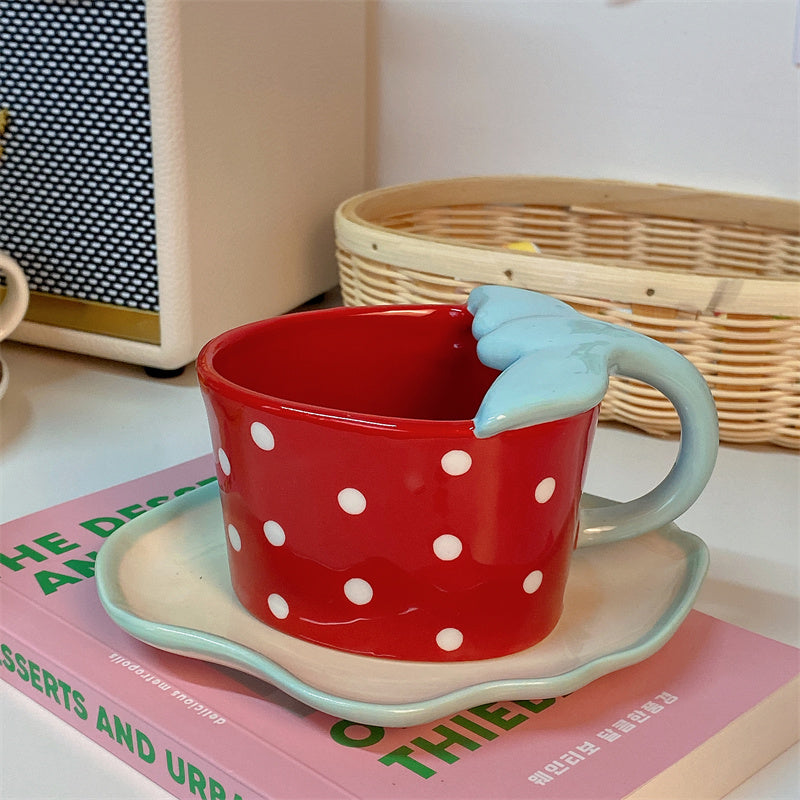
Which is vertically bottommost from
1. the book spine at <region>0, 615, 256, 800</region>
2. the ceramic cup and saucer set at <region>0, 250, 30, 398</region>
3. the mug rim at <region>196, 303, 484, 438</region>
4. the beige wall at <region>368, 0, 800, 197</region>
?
Answer: the book spine at <region>0, 615, 256, 800</region>

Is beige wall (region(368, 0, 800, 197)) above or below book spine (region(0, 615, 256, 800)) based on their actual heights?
above

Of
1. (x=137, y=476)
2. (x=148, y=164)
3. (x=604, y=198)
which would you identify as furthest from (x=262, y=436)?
(x=604, y=198)

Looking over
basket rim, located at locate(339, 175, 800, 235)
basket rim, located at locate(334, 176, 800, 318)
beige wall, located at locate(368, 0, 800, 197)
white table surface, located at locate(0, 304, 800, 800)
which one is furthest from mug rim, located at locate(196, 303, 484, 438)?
beige wall, located at locate(368, 0, 800, 197)

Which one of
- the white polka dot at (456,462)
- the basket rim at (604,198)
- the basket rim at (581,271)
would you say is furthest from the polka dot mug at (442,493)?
the basket rim at (604,198)

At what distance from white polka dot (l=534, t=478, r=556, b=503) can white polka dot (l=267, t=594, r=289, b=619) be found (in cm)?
9

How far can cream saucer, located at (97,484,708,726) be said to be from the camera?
→ 29 centimetres

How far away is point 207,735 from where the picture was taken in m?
0.29

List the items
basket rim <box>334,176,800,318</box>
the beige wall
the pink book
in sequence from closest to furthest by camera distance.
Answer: the pink book < basket rim <box>334,176,800,318</box> < the beige wall

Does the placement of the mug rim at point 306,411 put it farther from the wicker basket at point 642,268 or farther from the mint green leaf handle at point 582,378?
the wicker basket at point 642,268

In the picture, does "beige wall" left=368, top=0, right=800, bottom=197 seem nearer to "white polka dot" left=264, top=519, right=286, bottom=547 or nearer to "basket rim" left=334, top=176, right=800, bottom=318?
"basket rim" left=334, top=176, right=800, bottom=318

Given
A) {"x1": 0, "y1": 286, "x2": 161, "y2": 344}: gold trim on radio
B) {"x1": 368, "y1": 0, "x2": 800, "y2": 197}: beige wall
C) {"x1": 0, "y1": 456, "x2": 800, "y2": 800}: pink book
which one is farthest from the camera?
{"x1": 368, "y1": 0, "x2": 800, "y2": 197}: beige wall

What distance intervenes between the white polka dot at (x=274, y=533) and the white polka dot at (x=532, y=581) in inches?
2.9

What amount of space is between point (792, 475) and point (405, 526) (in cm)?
31

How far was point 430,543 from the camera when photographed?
292mm
